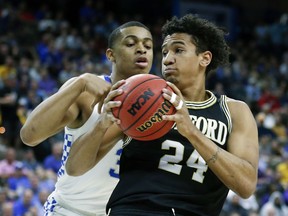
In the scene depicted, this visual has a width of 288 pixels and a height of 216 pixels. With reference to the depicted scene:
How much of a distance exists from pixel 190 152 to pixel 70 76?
12.1 meters

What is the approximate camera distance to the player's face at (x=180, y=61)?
4.58 meters

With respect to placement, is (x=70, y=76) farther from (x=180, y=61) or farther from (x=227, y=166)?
(x=227, y=166)

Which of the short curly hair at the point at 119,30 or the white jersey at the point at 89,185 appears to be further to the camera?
the short curly hair at the point at 119,30

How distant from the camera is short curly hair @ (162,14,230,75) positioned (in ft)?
15.5

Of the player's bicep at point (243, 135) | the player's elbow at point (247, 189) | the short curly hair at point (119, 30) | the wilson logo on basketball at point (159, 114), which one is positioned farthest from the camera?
the short curly hair at point (119, 30)

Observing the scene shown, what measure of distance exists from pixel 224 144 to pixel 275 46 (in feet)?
65.8

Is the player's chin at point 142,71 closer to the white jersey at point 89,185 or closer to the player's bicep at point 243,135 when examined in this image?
the white jersey at point 89,185

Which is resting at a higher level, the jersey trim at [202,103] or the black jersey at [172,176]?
the jersey trim at [202,103]

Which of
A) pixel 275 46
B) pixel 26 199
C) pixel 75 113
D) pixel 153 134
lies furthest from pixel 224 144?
pixel 275 46

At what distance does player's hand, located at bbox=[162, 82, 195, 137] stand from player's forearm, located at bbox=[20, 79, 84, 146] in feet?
2.87

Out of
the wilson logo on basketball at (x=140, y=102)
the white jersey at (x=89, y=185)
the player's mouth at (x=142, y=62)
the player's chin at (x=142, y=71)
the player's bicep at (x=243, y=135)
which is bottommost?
the white jersey at (x=89, y=185)

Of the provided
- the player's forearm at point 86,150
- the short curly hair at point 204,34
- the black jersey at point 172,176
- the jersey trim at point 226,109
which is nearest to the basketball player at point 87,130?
the player's forearm at point 86,150

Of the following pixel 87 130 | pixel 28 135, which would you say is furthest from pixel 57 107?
pixel 87 130

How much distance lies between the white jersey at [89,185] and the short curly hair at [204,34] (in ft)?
3.23
